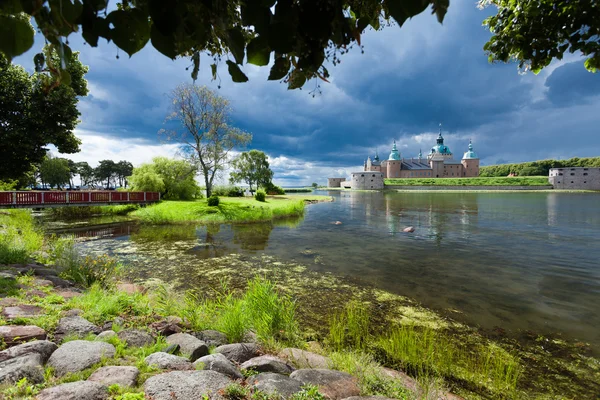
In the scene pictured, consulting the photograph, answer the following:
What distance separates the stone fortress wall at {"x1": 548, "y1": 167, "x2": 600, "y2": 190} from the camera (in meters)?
80.9

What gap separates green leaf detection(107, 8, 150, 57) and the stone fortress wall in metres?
119

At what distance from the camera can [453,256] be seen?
11773mm

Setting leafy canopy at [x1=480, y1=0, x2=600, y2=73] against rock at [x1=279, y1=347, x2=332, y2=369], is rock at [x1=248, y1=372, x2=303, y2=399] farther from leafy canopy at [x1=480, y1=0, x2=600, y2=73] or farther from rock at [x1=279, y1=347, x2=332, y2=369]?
leafy canopy at [x1=480, y1=0, x2=600, y2=73]

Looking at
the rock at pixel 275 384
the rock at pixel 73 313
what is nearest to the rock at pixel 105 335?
the rock at pixel 73 313

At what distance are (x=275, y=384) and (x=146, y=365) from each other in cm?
153

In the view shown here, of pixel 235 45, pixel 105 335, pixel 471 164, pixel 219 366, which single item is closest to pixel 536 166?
→ pixel 471 164

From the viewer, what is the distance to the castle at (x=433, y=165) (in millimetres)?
116125

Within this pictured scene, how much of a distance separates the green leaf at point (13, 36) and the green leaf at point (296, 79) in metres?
1.16

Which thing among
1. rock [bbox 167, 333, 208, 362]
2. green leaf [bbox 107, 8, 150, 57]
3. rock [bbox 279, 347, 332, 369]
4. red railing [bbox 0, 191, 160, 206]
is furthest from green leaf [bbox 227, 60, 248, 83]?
red railing [bbox 0, 191, 160, 206]

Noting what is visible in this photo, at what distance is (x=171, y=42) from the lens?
125 centimetres

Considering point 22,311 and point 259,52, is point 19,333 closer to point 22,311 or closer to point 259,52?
point 22,311

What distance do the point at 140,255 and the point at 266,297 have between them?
30.7 ft

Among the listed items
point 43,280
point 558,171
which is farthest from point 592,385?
point 558,171

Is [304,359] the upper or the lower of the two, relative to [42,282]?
lower
